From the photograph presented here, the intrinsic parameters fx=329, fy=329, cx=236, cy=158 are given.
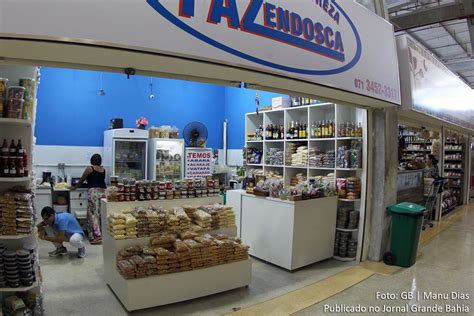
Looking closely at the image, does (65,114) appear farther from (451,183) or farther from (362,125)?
(451,183)

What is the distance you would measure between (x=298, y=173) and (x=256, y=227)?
5.47 feet

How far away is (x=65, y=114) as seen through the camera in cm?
727

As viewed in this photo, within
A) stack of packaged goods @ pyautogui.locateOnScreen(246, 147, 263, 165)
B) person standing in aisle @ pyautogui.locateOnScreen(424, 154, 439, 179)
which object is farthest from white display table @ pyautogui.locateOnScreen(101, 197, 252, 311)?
person standing in aisle @ pyautogui.locateOnScreen(424, 154, 439, 179)

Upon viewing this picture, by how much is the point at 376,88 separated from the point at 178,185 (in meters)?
2.84

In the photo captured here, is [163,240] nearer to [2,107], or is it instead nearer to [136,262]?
[136,262]

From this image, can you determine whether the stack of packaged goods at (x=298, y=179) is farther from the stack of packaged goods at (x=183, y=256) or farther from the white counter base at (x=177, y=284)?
the stack of packaged goods at (x=183, y=256)

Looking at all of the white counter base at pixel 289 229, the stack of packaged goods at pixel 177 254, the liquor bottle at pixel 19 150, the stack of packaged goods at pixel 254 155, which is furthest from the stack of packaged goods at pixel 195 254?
the stack of packaged goods at pixel 254 155

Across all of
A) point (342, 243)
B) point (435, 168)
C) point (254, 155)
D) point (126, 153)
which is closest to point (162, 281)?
point (342, 243)

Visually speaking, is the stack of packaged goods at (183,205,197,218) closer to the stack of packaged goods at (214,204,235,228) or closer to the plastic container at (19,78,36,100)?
the stack of packaged goods at (214,204,235,228)

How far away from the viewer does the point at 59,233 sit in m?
5.02

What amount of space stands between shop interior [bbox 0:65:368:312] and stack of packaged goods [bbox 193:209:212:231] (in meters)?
0.01

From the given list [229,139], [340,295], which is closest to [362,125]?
[340,295]

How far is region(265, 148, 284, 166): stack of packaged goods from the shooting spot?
6.33 meters

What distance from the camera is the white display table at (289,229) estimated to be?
4.51 meters
